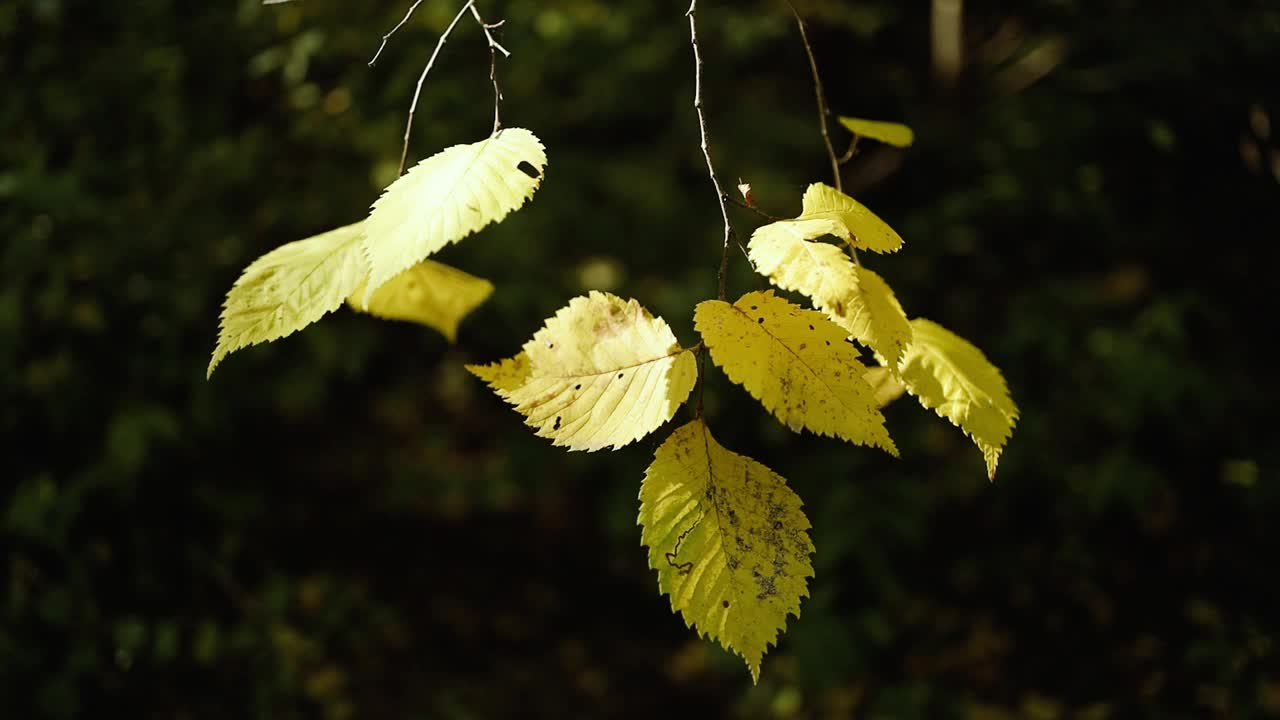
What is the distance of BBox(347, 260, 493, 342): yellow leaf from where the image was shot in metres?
0.89

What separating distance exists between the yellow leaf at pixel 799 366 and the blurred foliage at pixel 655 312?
164 cm

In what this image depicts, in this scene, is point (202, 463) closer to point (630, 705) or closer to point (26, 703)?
point (26, 703)

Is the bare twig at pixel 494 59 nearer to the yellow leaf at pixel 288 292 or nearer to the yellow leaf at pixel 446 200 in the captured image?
the yellow leaf at pixel 446 200

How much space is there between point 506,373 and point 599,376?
0.23 feet

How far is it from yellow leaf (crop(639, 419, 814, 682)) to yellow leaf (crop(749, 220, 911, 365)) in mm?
126

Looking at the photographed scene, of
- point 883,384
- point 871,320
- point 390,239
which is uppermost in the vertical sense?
point 390,239

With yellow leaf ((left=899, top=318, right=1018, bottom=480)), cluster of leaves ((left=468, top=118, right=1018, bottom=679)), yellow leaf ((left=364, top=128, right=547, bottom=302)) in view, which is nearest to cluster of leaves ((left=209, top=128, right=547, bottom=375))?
yellow leaf ((left=364, top=128, right=547, bottom=302))

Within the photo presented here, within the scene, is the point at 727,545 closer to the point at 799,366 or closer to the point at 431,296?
the point at 799,366

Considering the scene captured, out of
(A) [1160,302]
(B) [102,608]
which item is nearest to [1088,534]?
(A) [1160,302]

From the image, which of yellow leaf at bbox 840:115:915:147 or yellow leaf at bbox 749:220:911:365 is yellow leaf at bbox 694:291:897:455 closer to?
→ yellow leaf at bbox 749:220:911:365

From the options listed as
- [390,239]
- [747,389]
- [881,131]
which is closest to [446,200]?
[390,239]

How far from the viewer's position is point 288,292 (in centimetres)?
67

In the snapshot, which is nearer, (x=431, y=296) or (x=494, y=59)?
(x=494, y=59)

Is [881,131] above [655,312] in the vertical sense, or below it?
above
